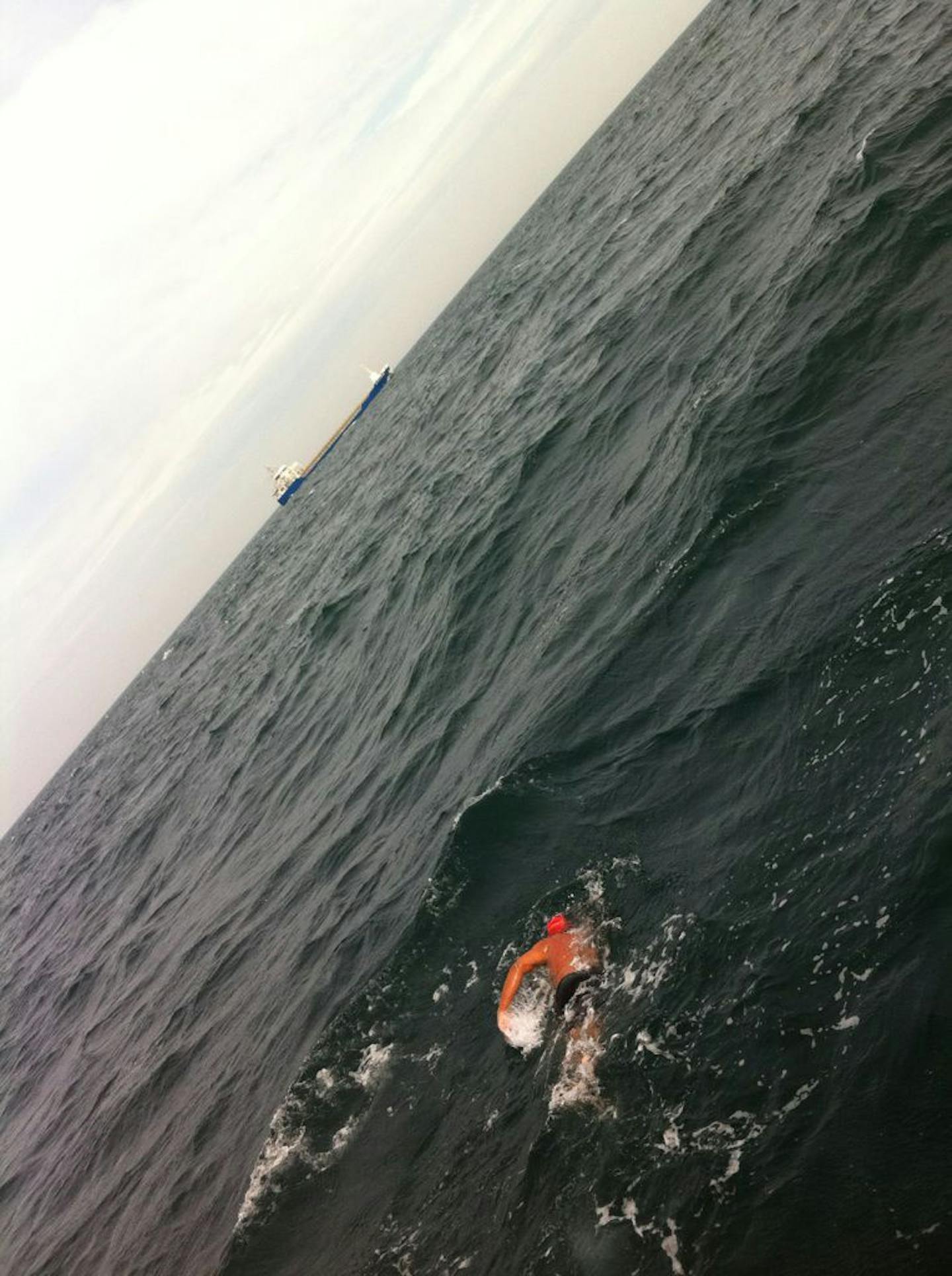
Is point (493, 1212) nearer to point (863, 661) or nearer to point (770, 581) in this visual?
point (863, 661)

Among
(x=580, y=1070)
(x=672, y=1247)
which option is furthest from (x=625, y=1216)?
(x=580, y=1070)

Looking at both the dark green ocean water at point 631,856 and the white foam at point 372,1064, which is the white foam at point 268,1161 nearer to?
the dark green ocean water at point 631,856

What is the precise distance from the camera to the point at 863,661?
472 inches

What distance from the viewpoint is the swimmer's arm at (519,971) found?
12.1m

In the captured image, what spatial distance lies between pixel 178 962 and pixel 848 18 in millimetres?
49641

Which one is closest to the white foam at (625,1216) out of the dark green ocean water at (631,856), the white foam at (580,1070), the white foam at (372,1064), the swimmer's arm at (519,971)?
the dark green ocean water at (631,856)

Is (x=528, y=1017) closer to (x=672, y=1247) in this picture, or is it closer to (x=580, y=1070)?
(x=580, y=1070)

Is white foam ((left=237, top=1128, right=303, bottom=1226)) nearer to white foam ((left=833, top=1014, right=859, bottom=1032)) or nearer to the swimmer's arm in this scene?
the swimmer's arm

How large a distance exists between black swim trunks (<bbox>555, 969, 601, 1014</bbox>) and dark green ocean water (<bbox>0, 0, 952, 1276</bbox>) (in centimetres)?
34

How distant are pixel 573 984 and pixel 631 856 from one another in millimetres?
2173

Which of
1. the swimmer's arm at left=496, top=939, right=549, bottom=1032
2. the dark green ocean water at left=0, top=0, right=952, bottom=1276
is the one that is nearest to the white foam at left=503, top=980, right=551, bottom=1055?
the swimmer's arm at left=496, top=939, right=549, bottom=1032

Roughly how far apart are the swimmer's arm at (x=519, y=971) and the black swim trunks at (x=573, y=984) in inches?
24.6

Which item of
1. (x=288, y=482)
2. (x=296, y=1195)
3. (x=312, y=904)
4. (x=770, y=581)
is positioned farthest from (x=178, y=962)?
(x=288, y=482)

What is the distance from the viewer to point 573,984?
11.5 m
